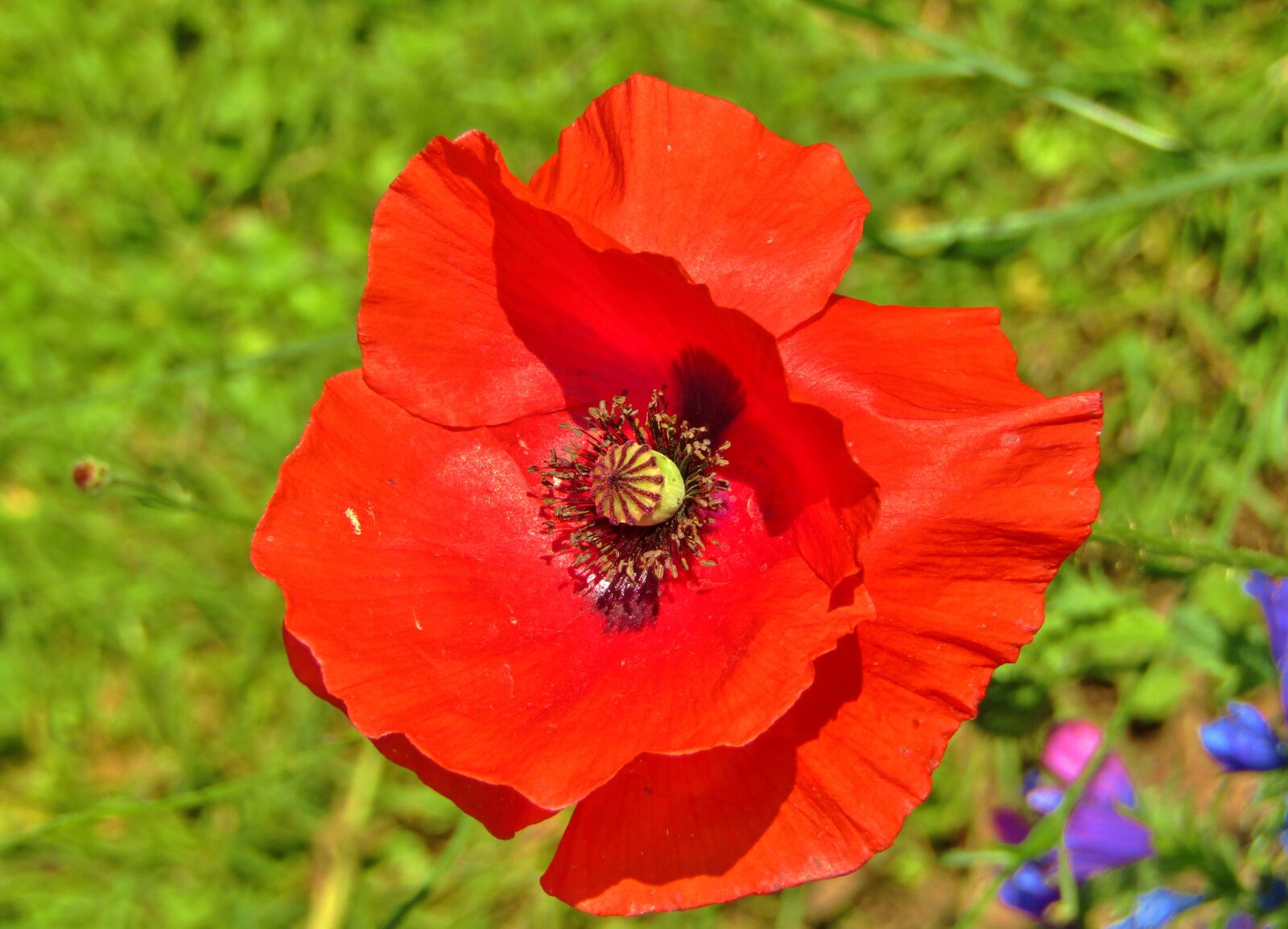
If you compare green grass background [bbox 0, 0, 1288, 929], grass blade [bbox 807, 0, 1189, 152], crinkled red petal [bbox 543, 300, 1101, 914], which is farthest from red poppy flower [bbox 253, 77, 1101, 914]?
green grass background [bbox 0, 0, 1288, 929]

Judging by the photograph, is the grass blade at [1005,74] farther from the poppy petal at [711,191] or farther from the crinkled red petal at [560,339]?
the crinkled red petal at [560,339]

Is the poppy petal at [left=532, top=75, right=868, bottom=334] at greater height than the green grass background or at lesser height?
greater

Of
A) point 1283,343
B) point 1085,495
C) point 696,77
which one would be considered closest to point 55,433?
point 696,77

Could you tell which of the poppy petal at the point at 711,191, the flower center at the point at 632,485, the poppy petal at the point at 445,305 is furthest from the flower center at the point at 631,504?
the poppy petal at the point at 711,191

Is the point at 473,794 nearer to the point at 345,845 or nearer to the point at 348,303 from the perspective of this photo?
the point at 345,845

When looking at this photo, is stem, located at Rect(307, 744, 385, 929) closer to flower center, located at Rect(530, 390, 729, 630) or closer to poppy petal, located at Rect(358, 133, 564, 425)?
flower center, located at Rect(530, 390, 729, 630)
